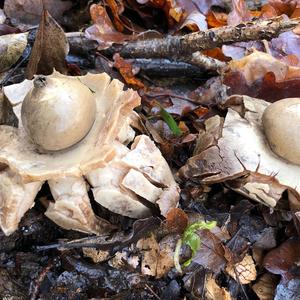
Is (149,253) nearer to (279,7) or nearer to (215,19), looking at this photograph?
(215,19)

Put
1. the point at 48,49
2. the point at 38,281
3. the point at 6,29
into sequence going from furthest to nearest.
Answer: the point at 6,29, the point at 48,49, the point at 38,281

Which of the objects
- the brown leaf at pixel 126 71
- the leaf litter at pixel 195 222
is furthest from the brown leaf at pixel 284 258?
the brown leaf at pixel 126 71

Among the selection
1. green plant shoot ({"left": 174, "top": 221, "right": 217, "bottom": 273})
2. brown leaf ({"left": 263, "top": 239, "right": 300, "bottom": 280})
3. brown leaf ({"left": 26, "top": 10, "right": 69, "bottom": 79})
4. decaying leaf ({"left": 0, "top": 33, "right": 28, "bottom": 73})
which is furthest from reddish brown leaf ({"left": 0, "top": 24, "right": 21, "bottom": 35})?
brown leaf ({"left": 263, "top": 239, "right": 300, "bottom": 280})

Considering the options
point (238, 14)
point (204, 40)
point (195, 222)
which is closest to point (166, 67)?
point (204, 40)

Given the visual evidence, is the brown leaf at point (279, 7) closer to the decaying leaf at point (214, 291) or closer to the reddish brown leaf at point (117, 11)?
the reddish brown leaf at point (117, 11)

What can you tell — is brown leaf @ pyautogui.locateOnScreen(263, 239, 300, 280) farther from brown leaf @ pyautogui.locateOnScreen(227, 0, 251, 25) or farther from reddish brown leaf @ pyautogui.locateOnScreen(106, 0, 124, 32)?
reddish brown leaf @ pyautogui.locateOnScreen(106, 0, 124, 32)

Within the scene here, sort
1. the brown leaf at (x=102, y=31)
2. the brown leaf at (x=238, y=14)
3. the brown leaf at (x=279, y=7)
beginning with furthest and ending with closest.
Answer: the brown leaf at (x=279, y=7)
the brown leaf at (x=238, y=14)
the brown leaf at (x=102, y=31)
